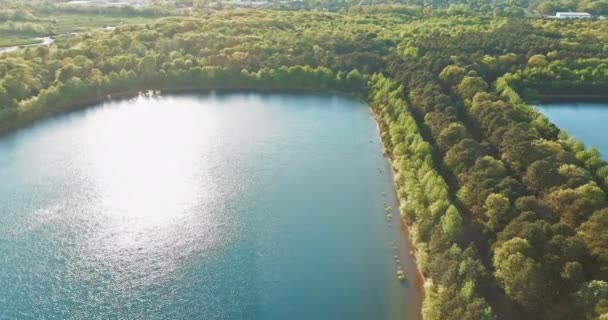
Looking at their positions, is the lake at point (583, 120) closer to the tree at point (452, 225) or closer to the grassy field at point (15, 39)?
the tree at point (452, 225)

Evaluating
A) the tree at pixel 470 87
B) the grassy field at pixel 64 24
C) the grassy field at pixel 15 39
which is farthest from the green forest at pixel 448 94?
the grassy field at pixel 15 39

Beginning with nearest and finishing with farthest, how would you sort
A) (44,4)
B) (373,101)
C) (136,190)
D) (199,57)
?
(136,190), (373,101), (199,57), (44,4)

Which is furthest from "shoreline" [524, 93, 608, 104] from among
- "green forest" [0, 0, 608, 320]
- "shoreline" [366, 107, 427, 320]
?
"shoreline" [366, 107, 427, 320]

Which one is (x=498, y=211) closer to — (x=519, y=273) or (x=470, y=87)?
(x=519, y=273)

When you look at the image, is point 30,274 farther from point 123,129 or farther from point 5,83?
point 5,83

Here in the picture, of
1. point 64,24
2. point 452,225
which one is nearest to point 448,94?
point 452,225

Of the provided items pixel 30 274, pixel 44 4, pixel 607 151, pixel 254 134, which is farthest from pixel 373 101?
pixel 44 4
